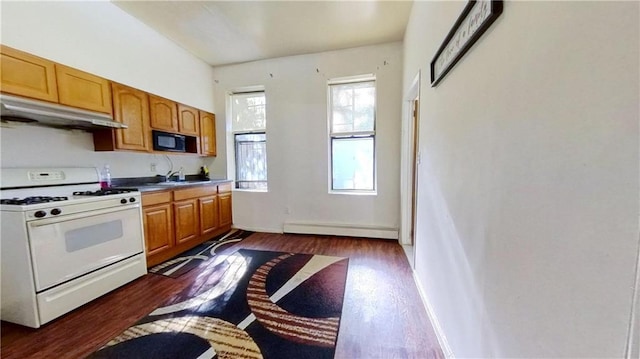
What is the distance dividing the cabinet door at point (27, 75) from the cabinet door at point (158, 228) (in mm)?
1274

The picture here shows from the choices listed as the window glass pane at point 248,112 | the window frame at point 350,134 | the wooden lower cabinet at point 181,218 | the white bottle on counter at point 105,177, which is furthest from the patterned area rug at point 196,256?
the window glass pane at point 248,112

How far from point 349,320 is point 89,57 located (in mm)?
3552

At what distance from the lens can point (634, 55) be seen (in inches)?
17.2

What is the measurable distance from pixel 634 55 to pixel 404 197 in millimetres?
2972

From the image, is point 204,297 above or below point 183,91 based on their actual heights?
below

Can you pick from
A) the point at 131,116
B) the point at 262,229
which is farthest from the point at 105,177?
the point at 262,229

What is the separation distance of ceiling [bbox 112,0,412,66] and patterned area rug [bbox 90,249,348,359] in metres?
2.88

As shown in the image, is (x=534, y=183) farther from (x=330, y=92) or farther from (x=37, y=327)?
(x=330, y=92)

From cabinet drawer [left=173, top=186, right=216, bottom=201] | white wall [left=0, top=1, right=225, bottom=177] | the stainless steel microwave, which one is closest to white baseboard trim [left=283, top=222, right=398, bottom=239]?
cabinet drawer [left=173, top=186, right=216, bottom=201]

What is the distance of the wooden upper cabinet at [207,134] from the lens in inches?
151

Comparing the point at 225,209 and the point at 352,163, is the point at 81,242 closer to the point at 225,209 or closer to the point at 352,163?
the point at 225,209

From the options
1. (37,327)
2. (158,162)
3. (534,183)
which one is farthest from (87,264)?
(534,183)

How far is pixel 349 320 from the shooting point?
1.78 meters

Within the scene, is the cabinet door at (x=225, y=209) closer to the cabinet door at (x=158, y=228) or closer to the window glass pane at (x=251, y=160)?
the window glass pane at (x=251, y=160)
